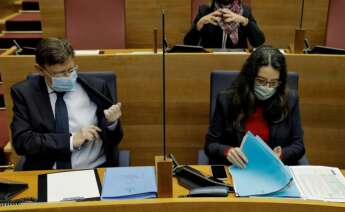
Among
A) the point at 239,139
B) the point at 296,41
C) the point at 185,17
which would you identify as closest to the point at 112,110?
the point at 239,139

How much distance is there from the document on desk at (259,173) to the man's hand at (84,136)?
0.50m

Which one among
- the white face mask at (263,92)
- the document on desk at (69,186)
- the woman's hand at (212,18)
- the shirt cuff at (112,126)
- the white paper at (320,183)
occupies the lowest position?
the document on desk at (69,186)

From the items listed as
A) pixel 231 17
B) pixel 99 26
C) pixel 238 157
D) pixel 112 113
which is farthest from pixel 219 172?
pixel 99 26

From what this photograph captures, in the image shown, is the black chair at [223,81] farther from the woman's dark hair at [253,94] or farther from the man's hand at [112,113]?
the man's hand at [112,113]

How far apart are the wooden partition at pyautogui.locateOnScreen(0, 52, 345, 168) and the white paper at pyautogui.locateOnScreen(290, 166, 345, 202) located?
2.91ft

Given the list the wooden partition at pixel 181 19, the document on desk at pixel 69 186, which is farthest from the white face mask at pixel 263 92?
the wooden partition at pixel 181 19

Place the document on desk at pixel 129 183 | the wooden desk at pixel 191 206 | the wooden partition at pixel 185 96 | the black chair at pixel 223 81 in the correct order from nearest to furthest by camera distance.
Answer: the wooden desk at pixel 191 206, the document on desk at pixel 129 183, the black chair at pixel 223 81, the wooden partition at pixel 185 96

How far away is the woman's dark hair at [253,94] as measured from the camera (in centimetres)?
164

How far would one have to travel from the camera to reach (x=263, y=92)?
1.66 metres

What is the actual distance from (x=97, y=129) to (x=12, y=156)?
3.08 feet

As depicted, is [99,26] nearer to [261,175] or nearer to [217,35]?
[217,35]

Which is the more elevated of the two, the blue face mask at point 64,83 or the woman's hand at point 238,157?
the blue face mask at point 64,83

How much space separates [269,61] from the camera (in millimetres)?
1630

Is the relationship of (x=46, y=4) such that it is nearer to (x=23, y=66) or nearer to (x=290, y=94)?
(x=23, y=66)
